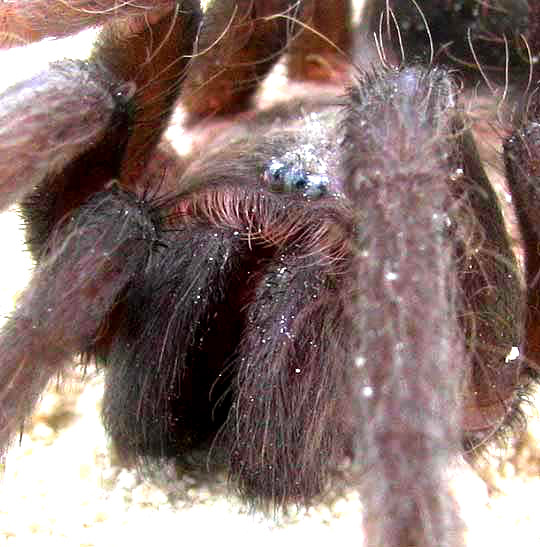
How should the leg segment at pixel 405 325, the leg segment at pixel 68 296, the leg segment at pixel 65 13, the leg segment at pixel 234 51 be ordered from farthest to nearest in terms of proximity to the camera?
the leg segment at pixel 234 51 < the leg segment at pixel 65 13 < the leg segment at pixel 68 296 < the leg segment at pixel 405 325

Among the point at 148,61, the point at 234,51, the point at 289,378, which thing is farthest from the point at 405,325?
the point at 234,51

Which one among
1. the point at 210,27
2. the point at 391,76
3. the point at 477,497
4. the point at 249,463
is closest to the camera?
the point at 391,76

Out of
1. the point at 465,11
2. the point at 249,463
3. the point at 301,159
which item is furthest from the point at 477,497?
the point at 465,11

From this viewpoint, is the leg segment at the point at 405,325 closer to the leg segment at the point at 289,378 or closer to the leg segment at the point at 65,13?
the leg segment at the point at 289,378

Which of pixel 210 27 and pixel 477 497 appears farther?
pixel 210 27

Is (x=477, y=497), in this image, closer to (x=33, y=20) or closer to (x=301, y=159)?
(x=301, y=159)

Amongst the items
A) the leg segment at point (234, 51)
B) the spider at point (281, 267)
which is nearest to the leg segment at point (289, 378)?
the spider at point (281, 267)

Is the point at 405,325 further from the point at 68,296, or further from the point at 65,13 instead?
the point at 65,13
